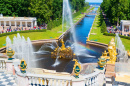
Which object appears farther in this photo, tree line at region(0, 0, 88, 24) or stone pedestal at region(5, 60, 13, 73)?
tree line at region(0, 0, 88, 24)

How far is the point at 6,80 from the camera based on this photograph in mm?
18078

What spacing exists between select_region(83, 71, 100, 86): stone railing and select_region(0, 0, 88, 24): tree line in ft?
206

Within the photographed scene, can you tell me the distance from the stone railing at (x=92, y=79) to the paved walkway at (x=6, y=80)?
6.51 m

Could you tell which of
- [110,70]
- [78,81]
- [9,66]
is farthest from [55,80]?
[110,70]

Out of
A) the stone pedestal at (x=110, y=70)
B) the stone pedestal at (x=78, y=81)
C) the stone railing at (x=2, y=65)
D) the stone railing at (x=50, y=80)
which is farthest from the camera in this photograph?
the stone pedestal at (x=110, y=70)

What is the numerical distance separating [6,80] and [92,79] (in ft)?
26.1

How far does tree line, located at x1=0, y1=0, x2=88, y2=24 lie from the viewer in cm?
7609

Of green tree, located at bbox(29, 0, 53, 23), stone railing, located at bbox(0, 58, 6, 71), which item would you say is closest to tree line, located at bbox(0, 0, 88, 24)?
green tree, located at bbox(29, 0, 53, 23)

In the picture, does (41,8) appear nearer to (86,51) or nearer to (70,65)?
(86,51)

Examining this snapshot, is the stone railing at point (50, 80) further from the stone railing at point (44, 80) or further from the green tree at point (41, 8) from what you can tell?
the green tree at point (41, 8)

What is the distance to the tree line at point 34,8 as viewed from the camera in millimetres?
76094

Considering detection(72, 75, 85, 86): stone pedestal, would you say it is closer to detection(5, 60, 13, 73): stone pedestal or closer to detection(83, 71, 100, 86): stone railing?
detection(83, 71, 100, 86): stone railing

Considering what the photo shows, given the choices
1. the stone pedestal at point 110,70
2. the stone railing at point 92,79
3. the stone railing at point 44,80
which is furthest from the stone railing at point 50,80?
the stone pedestal at point 110,70

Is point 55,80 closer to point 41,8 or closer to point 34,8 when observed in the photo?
point 41,8
